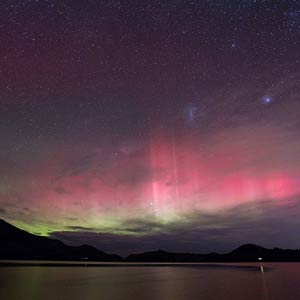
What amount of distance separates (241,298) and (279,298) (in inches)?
278

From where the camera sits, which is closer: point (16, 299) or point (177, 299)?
point (16, 299)

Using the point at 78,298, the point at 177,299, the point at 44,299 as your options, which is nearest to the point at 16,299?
the point at 44,299

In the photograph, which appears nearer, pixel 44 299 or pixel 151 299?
pixel 44 299

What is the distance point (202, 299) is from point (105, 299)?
16444 mm

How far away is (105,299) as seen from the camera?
57.5 m

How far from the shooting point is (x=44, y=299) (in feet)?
182

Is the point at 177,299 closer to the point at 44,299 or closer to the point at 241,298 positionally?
the point at 241,298

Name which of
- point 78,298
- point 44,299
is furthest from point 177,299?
point 44,299

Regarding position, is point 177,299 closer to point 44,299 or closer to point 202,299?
point 202,299

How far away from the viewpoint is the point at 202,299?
58.2 meters

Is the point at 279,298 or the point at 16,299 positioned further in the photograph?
the point at 279,298

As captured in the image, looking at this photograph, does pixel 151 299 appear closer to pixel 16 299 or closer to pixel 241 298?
pixel 241 298

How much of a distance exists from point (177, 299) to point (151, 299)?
14.9 ft

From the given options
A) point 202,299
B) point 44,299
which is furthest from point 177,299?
point 44,299
